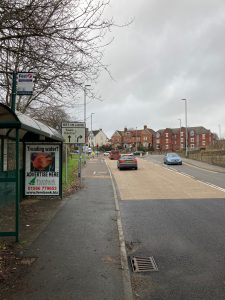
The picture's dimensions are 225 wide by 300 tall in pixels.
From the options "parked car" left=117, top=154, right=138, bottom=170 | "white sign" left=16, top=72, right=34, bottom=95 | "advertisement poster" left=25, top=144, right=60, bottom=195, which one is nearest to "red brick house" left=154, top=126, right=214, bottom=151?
"parked car" left=117, top=154, right=138, bottom=170

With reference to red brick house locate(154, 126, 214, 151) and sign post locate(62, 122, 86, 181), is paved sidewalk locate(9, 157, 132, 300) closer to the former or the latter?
sign post locate(62, 122, 86, 181)

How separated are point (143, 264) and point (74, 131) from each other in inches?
636

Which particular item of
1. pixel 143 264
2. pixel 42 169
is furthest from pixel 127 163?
pixel 143 264

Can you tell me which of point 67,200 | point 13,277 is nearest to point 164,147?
point 67,200

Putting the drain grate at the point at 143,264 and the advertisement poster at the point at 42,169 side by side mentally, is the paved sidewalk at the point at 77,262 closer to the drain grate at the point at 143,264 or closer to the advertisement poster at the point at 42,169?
the drain grate at the point at 143,264

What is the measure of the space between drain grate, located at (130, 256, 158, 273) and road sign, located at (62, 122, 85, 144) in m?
15.5

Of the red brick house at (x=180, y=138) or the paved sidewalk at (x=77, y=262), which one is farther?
the red brick house at (x=180, y=138)

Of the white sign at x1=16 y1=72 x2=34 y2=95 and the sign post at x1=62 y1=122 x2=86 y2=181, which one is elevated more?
the white sign at x1=16 y1=72 x2=34 y2=95

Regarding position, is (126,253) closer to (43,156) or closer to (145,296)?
(145,296)

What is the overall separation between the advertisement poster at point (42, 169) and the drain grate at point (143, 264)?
316 inches

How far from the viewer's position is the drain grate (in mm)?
6502

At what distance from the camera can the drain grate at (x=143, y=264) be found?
21.3ft

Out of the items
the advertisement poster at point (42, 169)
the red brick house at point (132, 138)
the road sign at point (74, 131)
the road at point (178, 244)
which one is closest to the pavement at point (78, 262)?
the road at point (178, 244)

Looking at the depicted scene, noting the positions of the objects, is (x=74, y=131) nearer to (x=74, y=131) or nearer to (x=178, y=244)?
(x=74, y=131)
